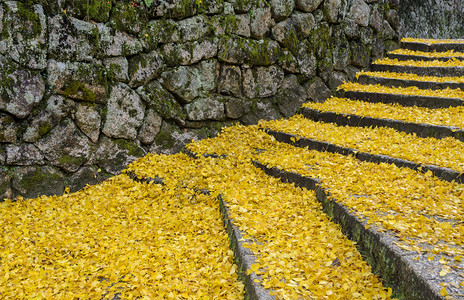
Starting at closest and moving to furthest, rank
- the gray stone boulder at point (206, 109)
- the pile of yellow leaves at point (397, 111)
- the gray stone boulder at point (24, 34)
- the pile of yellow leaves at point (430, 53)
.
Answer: the gray stone boulder at point (24, 34)
the pile of yellow leaves at point (397, 111)
the gray stone boulder at point (206, 109)
the pile of yellow leaves at point (430, 53)

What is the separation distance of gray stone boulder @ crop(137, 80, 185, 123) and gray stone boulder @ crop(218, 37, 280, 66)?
3.54 feet

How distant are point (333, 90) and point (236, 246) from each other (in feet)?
16.3

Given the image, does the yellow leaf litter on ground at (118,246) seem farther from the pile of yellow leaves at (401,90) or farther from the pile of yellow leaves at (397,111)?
the pile of yellow leaves at (401,90)

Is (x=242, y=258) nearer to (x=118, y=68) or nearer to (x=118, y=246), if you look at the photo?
(x=118, y=246)

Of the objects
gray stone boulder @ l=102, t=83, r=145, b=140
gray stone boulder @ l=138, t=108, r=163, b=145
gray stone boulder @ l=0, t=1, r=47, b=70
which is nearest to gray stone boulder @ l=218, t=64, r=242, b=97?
gray stone boulder @ l=138, t=108, r=163, b=145

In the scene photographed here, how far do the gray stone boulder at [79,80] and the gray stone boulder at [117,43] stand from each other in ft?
0.89

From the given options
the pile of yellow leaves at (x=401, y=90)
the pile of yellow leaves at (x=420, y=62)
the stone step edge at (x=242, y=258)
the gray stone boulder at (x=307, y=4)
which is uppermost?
the gray stone boulder at (x=307, y=4)

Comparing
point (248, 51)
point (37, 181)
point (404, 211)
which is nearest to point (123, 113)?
point (37, 181)

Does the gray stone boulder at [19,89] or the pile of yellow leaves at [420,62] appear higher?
the pile of yellow leaves at [420,62]

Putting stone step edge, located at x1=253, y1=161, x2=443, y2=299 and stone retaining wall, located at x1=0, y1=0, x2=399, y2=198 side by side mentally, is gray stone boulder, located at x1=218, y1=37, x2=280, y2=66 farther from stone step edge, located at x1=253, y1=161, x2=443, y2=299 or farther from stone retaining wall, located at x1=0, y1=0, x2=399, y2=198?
stone step edge, located at x1=253, y1=161, x2=443, y2=299

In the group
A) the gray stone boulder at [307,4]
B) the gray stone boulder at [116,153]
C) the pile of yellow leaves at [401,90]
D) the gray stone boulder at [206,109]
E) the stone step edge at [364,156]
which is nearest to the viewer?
the stone step edge at [364,156]

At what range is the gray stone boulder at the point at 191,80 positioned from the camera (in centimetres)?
529

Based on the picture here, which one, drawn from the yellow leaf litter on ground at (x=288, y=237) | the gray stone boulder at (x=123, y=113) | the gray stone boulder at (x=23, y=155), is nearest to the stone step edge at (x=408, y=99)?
the yellow leaf litter on ground at (x=288, y=237)

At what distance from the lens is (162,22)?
512cm
